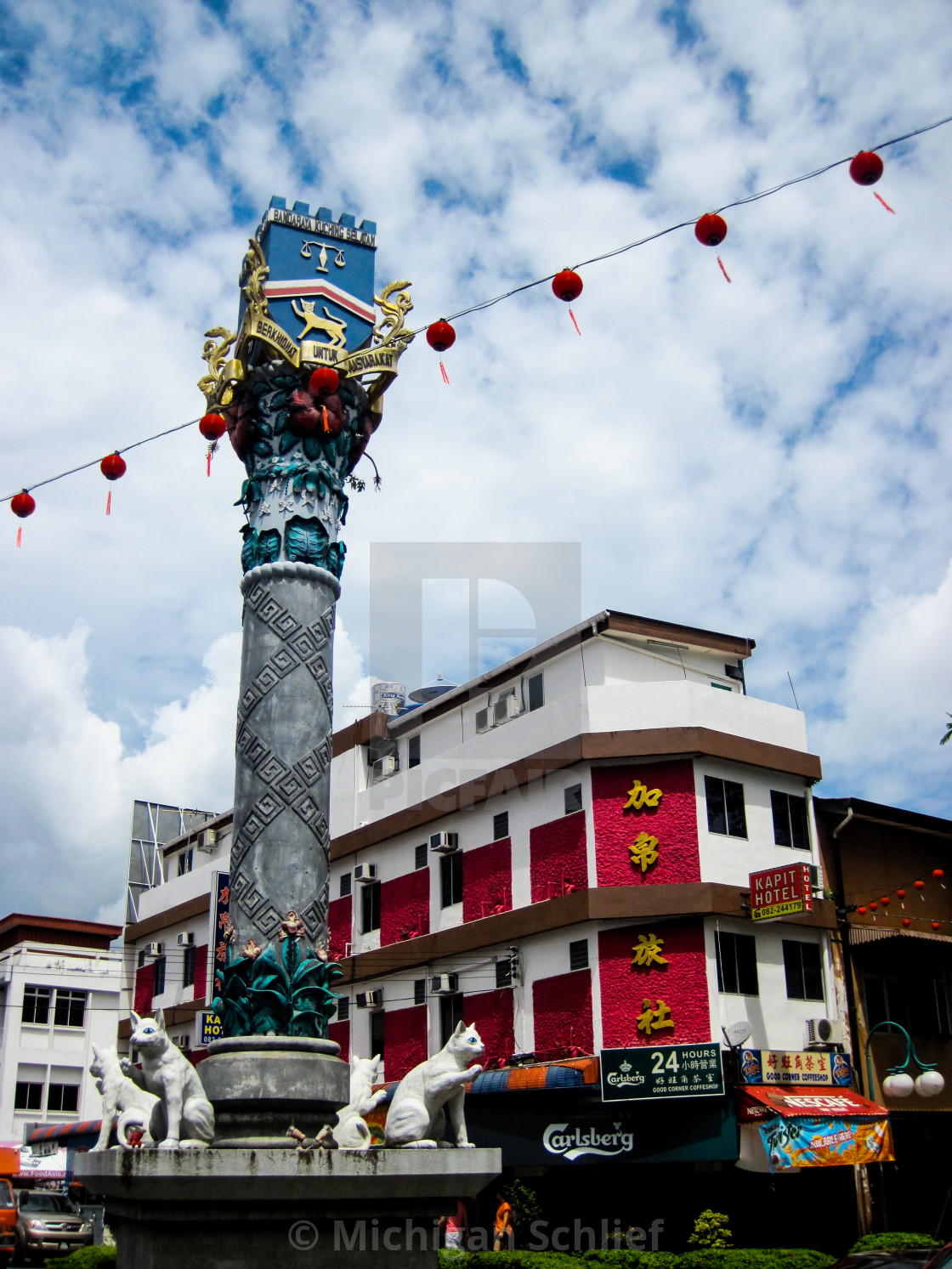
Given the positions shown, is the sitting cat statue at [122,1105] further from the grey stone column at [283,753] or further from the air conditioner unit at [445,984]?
the air conditioner unit at [445,984]

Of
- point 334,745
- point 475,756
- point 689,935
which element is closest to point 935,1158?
point 689,935

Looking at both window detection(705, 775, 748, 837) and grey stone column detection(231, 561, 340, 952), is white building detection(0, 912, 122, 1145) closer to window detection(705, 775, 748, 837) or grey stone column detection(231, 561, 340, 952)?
window detection(705, 775, 748, 837)

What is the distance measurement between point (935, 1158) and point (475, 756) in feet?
44.9

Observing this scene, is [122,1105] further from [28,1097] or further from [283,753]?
[28,1097]

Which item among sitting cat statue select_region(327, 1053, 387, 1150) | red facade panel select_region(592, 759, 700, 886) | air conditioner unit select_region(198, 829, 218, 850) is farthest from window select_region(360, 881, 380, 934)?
sitting cat statue select_region(327, 1053, 387, 1150)

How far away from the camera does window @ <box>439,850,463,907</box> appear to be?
29.6 m

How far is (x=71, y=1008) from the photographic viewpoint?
160 feet

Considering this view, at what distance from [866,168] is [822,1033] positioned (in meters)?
18.6

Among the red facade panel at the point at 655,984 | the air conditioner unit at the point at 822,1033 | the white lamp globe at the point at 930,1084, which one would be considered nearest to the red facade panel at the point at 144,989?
the red facade panel at the point at 655,984

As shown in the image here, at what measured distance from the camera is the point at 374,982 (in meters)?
31.4

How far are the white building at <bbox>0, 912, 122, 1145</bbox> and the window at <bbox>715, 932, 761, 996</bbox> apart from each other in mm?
30850

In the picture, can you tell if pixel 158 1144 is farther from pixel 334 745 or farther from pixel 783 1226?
pixel 334 745

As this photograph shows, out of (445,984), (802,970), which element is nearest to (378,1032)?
(445,984)

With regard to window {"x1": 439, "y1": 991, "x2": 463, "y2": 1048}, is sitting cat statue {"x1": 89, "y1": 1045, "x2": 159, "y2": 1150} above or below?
below
